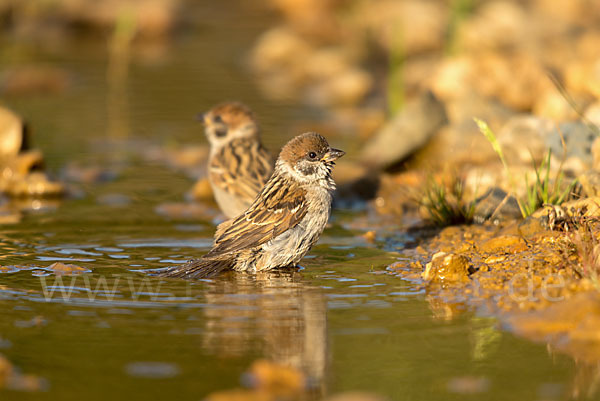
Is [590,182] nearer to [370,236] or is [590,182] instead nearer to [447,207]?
[447,207]

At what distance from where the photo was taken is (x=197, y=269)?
714 cm

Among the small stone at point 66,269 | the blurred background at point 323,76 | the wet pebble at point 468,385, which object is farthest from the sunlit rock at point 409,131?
the wet pebble at point 468,385

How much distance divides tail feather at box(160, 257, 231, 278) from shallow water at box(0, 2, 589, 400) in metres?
0.12

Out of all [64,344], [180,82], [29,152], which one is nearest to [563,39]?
[180,82]

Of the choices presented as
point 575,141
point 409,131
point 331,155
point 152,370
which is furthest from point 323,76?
point 152,370

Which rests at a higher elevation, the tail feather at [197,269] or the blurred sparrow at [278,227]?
the blurred sparrow at [278,227]

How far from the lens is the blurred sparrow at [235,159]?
875cm

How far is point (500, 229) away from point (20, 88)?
33.6ft

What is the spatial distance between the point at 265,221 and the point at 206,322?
5.27 ft

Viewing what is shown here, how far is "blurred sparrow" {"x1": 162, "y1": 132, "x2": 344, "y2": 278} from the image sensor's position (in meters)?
7.27

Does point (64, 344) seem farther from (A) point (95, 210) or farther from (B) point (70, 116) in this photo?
(B) point (70, 116)

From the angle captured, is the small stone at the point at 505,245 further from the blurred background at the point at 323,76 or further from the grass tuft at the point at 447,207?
the blurred background at the point at 323,76

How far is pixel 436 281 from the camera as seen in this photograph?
6.93 meters

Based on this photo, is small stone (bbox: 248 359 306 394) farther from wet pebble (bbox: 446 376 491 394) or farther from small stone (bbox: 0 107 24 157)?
small stone (bbox: 0 107 24 157)
